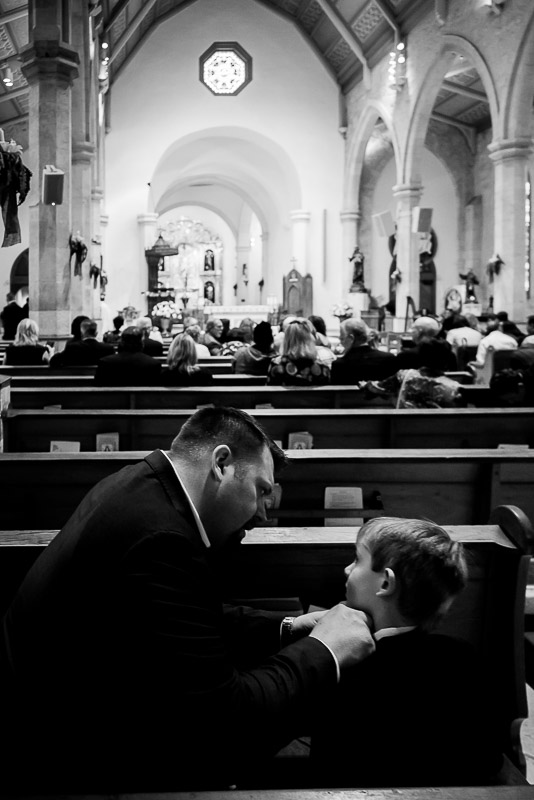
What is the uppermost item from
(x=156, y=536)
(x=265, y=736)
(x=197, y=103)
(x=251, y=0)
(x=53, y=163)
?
(x=251, y=0)

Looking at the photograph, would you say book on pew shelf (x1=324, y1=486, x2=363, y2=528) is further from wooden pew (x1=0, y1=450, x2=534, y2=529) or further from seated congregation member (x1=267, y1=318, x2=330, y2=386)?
seated congregation member (x1=267, y1=318, x2=330, y2=386)

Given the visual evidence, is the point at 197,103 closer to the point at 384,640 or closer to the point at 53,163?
the point at 53,163

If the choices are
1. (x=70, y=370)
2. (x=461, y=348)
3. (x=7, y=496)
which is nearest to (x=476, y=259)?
(x=461, y=348)

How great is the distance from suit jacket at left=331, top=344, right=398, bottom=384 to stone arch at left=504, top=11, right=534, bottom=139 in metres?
9.39

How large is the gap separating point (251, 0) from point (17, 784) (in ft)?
78.7

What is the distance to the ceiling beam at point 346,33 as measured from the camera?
20.2m

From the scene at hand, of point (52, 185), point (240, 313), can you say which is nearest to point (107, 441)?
point (52, 185)

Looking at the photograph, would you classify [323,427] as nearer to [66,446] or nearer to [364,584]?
[66,446]

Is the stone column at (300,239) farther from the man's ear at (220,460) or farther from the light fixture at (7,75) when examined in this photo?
the man's ear at (220,460)

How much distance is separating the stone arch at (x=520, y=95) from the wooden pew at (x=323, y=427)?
35.6 ft

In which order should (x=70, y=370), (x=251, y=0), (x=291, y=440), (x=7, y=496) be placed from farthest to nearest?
(x=251, y=0)
(x=70, y=370)
(x=291, y=440)
(x=7, y=496)

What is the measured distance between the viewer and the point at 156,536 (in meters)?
1.42

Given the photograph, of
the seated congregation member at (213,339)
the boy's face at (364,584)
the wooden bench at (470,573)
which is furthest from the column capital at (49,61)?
the boy's face at (364,584)

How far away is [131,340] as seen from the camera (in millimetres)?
6316
